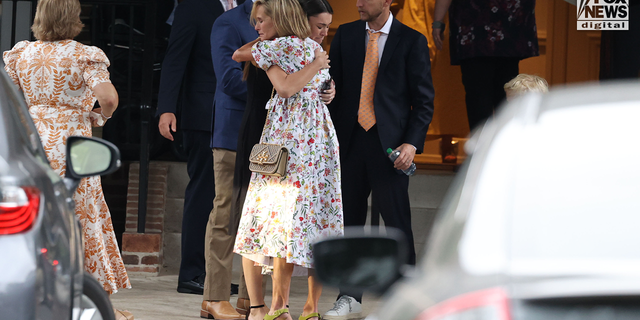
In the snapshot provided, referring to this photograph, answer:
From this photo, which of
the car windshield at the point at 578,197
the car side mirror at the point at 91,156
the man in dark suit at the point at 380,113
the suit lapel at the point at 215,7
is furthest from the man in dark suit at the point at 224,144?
the car windshield at the point at 578,197

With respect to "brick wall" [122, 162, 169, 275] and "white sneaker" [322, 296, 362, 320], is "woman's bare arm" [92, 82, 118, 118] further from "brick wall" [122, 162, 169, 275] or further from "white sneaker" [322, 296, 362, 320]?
"brick wall" [122, 162, 169, 275]

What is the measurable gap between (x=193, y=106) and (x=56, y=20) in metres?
1.60

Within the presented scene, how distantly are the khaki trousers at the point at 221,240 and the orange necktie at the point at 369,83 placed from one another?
2.64 feet

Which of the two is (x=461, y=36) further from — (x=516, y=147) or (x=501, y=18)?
(x=516, y=147)

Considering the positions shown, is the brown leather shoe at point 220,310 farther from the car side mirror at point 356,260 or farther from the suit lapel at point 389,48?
the car side mirror at point 356,260

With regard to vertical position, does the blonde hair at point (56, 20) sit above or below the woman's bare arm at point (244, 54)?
above

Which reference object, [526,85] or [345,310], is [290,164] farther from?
[526,85]

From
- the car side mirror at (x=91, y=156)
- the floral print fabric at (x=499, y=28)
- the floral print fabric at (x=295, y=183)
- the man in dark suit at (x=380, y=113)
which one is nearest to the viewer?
the car side mirror at (x=91, y=156)

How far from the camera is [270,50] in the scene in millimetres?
4027

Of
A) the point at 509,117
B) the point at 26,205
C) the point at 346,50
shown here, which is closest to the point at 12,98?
the point at 26,205

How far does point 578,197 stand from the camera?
1027mm

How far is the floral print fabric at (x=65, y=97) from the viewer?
3928 millimetres

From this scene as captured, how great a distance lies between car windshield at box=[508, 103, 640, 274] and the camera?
3.21 ft

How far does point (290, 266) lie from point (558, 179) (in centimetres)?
316
